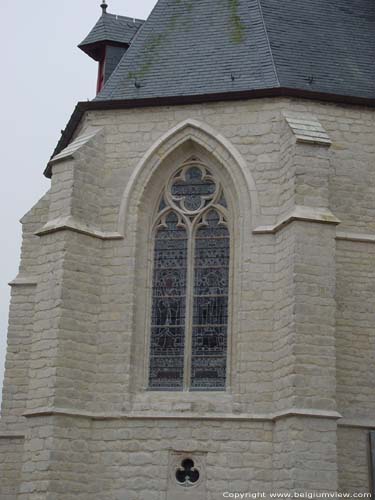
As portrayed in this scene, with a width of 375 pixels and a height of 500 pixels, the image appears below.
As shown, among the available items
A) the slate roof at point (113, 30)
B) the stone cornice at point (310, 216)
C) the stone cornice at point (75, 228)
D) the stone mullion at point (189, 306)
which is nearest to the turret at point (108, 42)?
the slate roof at point (113, 30)

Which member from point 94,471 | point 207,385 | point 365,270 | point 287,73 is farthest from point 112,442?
point 287,73

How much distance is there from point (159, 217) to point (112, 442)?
131 inches

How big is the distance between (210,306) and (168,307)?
0.60 metres

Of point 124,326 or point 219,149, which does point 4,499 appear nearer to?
point 124,326

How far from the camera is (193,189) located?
43.0 feet

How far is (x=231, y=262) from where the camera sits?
12500 mm

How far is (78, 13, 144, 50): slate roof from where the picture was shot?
15.9 meters

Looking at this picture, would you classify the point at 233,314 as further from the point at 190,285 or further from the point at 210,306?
the point at 190,285

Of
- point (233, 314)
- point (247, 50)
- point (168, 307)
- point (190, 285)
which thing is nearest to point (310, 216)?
point (233, 314)

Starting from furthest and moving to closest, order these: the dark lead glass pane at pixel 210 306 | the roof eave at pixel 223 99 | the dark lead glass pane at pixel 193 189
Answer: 1. the dark lead glass pane at pixel 193 189
2. the roof eave at pixel 223 99
3. the dark lead glass pane at pixel 210 306

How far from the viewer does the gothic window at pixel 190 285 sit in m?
12.3

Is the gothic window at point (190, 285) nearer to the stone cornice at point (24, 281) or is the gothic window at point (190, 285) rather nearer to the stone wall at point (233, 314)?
the stone wall at point (233, 314)

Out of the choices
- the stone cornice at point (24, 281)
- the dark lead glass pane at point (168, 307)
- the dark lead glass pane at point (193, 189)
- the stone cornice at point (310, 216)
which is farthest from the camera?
the stone cornice at point (24, 281)

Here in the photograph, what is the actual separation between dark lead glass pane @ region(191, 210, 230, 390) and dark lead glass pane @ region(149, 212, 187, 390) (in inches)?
7.7
